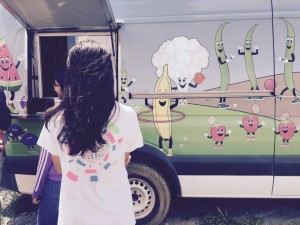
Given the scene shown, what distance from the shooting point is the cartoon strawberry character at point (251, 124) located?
10.8 feet

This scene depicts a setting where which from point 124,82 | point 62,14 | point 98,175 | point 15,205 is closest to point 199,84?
point 124,82

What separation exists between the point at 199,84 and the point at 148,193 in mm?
1180

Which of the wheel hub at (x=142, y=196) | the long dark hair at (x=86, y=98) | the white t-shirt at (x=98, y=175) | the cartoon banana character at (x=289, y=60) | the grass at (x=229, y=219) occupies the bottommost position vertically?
the grass at (x=229, y=219)

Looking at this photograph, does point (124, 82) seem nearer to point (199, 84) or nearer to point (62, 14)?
point (199, 84)

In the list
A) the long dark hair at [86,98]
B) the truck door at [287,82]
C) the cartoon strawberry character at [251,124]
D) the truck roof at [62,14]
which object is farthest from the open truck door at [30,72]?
the long dark hair at [86,98]

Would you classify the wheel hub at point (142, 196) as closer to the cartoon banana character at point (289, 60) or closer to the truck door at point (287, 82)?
the truck door at point (287, 82)

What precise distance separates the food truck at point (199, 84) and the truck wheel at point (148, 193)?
2cm

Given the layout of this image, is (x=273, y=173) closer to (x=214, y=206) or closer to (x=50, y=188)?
(x=214, y=206)

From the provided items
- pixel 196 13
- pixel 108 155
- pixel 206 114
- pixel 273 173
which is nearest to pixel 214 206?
pixel 273 173

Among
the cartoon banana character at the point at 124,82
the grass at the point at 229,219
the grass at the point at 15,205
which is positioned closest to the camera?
the cartoon banana character at the point at 124,82

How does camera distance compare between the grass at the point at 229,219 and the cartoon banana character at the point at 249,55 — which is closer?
the cartoon banana character at the point at 249,55

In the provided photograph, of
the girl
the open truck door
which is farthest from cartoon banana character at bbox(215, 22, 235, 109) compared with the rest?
the girl

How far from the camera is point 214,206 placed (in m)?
4.01

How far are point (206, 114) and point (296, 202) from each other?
1660mm
